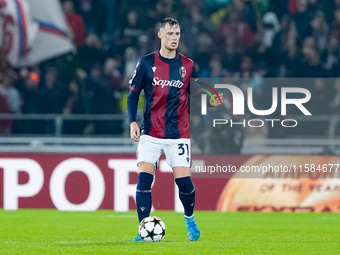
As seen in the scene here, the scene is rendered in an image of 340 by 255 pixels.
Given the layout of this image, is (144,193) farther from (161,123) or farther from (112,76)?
(112,76)

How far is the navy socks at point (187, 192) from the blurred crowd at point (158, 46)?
5731 mm

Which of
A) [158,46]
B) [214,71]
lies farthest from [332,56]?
[158,46]

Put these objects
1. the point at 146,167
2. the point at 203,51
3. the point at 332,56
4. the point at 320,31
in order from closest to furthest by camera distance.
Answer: the point at 146,167 < the point at 332,56 < the point at 203,51 < the point at 320,31

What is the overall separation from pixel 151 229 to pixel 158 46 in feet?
26.0

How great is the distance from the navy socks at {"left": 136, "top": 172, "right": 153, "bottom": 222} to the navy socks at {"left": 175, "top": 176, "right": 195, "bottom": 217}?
286mm

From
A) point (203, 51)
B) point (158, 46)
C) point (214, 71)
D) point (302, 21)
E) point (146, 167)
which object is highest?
point (302, 21)

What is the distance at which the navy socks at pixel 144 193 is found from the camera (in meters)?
7.73

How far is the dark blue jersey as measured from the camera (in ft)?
25.6

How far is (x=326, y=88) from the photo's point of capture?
44.2 feet

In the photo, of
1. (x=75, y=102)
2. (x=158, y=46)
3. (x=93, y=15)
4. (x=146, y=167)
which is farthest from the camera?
(x=93, y=15)

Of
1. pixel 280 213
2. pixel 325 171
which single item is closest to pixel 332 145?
pixel 325 171

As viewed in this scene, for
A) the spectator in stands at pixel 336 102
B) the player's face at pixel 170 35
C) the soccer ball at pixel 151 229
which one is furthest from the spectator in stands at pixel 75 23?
the soccer ball at pixel 151 229

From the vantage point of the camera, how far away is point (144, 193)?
7.77 meters

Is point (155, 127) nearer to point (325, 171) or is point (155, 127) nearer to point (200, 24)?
point (325, 171)
